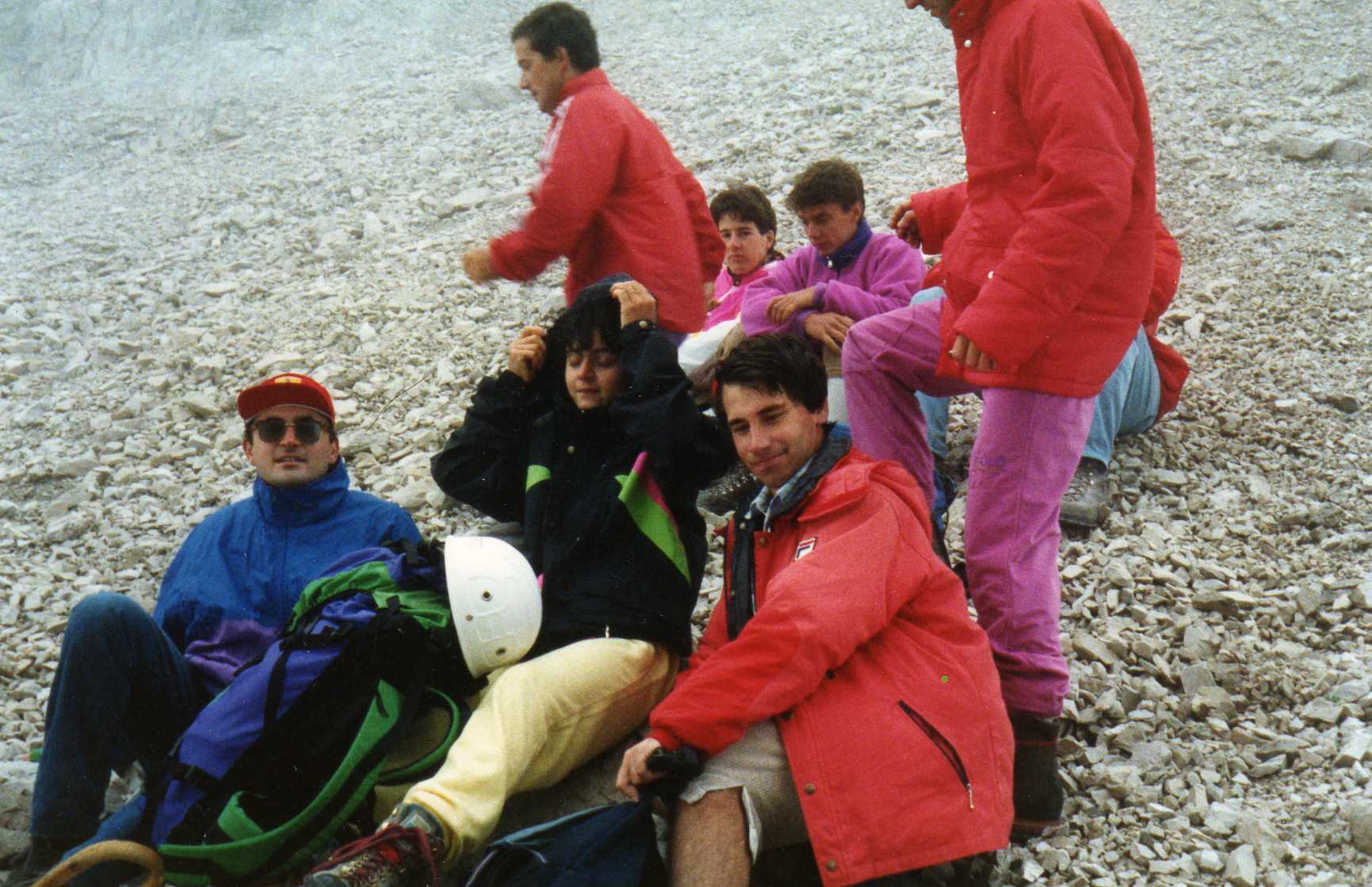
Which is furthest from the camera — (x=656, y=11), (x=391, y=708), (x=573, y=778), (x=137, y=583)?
(x=656, y=11)

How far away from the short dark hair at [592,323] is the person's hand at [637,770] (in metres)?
1.66

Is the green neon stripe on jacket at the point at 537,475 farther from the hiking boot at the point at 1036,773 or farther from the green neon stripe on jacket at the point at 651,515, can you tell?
the hiking boot at the point at 1036,773

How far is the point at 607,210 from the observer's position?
196 inches

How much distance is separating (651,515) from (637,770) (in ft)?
3.78

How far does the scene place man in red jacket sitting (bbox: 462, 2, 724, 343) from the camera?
15.9 ft

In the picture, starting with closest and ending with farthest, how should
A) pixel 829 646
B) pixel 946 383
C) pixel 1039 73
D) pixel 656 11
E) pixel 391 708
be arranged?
pixel 829 646
pixel 1039 73
pixel 391 708
pixel 946 383
pixel 656 11

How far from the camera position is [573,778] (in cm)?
367

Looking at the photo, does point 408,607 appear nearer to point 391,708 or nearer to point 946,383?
point 391,708

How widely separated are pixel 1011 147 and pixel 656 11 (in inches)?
595

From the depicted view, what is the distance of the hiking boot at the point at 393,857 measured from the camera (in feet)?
9.11

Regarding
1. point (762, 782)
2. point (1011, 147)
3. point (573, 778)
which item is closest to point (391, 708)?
point (573, 778)

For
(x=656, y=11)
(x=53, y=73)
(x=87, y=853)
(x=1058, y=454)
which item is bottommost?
(x=87, y=853)

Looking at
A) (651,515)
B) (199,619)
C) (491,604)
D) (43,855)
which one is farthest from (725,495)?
(43,855)

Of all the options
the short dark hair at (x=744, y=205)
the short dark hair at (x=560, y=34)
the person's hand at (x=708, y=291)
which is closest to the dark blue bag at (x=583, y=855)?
the person's hand at (x=708, y=291)
